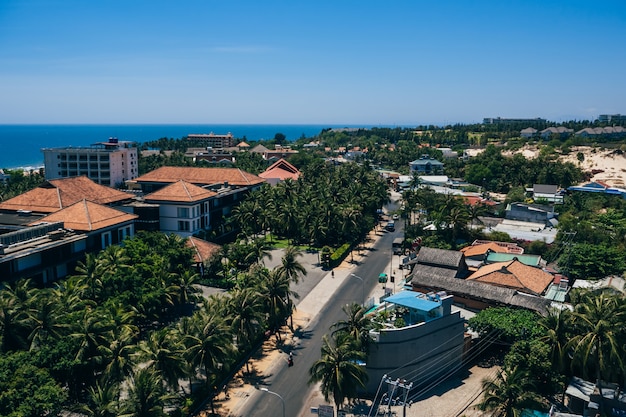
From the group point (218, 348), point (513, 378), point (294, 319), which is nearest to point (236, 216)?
point (294, 319)

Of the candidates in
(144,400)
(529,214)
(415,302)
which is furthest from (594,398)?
(529,214)

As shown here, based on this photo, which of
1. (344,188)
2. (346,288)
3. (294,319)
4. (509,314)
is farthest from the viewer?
(344,188)

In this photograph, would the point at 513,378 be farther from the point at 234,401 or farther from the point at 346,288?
the point at 346,288

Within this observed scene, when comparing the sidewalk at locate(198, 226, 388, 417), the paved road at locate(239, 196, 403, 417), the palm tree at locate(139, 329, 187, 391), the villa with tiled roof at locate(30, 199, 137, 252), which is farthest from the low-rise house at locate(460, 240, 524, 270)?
the villa with tiled roof at locate(30, 199, 137, 252)

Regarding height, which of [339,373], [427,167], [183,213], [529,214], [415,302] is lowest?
[339,373]

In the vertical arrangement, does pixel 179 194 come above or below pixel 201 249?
above

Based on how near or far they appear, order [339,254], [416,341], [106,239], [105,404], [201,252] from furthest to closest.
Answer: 1. [339,254]
2. [201,252]
3. [106,239]
4. [416,341]
5. [105,404]

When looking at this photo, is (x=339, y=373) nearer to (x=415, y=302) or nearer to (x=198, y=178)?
(x=415, y=302)
